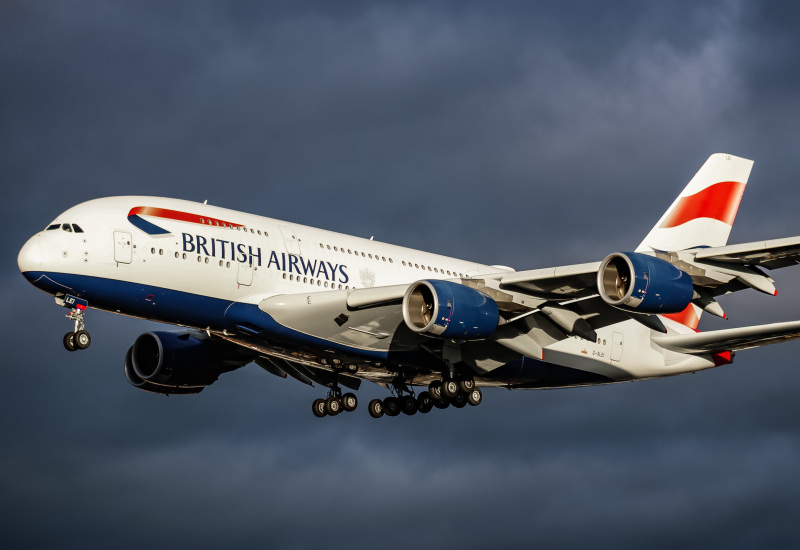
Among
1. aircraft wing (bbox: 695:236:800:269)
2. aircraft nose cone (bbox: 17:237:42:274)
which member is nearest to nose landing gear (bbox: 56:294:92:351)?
aircraft nose cone (bbox: 17:237:42:274)

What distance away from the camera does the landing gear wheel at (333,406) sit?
43.7 metres

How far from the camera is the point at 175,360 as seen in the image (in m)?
43.8

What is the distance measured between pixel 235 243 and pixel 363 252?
4799 mm

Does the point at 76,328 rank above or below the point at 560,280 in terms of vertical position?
below

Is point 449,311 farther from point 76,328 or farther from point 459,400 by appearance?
point 76,328

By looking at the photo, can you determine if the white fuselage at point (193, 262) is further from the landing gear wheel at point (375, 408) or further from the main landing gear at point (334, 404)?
the main landing gear at point (334, 404)

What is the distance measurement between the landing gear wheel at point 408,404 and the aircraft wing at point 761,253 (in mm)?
12870

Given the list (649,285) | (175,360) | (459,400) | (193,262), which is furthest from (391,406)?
(649,285)

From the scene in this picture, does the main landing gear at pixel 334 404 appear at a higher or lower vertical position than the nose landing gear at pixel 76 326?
higher

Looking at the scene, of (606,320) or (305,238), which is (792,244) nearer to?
(606,320)

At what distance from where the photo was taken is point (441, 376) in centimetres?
4209

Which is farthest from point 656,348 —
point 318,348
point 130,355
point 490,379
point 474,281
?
point 130,355

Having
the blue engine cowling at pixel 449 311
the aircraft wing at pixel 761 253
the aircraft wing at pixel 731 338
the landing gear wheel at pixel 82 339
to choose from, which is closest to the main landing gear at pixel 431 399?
the blue engine cowling at pixel 449 311

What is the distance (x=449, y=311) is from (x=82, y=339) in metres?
10.7
